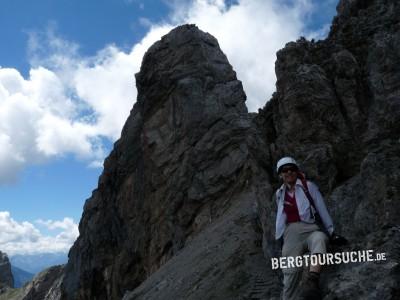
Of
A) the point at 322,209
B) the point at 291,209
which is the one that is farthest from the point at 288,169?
the point at 322,209

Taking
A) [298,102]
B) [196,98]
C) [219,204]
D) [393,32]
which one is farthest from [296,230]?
[196,98]

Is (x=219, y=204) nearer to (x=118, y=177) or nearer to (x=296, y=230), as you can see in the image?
(x=118, y=177)

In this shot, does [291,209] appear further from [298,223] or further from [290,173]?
[290,173]

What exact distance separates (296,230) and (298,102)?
8.29 metres

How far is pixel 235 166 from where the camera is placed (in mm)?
40719

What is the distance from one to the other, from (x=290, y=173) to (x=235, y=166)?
30.7 m

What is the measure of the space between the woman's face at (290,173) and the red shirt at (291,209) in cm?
35

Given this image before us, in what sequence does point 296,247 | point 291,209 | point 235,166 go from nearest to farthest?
1. point 296,247
2. point 291,209
3. point 235,166

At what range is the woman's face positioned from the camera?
393 inches

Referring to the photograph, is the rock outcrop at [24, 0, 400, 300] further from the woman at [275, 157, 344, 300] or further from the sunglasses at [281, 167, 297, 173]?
the sunglasses at [281, 167, 297, 173]

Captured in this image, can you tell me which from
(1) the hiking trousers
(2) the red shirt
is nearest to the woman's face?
(2) the red shirt

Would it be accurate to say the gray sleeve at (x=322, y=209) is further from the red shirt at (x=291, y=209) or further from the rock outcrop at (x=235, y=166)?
the rock outcrop at (x=235, y=166)

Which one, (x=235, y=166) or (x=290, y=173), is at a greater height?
(x=235, y=166)

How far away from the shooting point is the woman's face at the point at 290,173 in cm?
999
